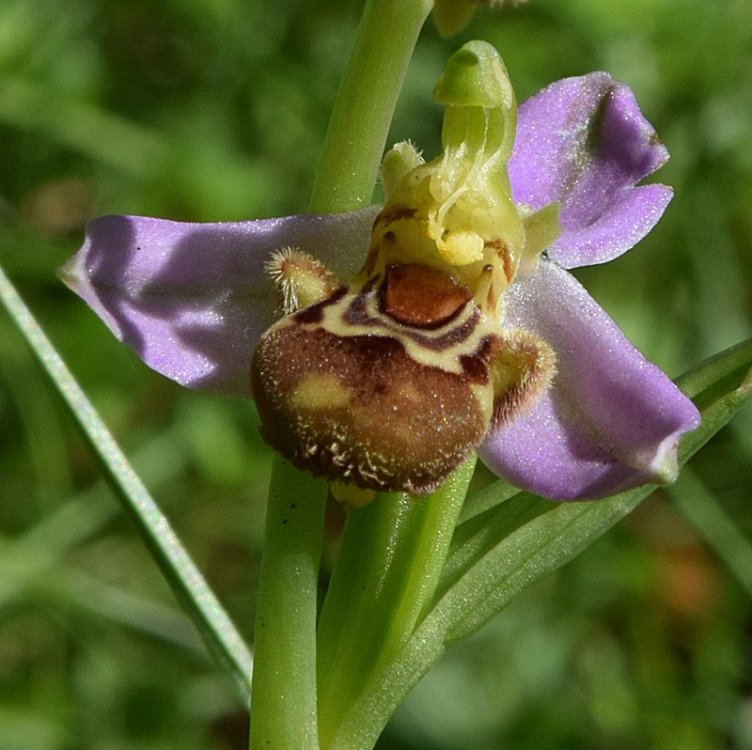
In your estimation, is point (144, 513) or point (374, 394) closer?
point (374, 394)

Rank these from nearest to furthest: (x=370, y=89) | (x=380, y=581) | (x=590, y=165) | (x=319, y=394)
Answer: (x=319, y=394) → (x=370, y=89) → (x=380, y=581) → (x=590, y=165)

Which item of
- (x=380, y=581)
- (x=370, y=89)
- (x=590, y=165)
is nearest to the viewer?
(x=370, y=89)

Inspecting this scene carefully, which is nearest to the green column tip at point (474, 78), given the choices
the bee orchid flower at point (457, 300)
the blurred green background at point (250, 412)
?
the bee orchid flower at point (457, 300)

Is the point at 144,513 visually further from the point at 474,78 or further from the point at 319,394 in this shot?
the point at 474,78

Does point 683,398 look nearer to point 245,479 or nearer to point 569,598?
point 569,598

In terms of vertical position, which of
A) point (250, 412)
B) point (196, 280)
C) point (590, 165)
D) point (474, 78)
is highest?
point (474, 78)

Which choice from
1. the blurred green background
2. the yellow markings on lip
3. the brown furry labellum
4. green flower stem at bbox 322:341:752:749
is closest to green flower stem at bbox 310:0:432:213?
the brown furry labellum

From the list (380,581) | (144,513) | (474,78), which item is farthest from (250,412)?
(474,78)
